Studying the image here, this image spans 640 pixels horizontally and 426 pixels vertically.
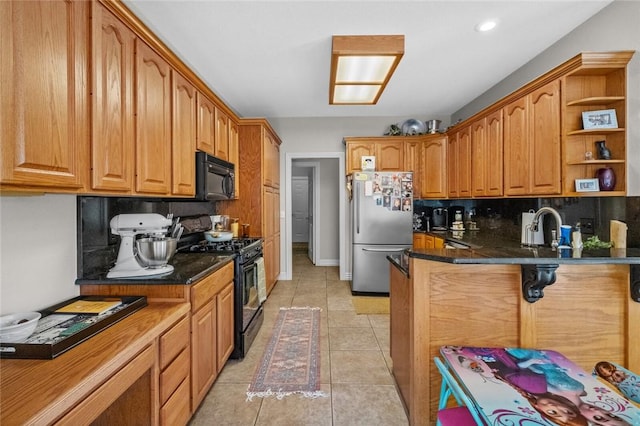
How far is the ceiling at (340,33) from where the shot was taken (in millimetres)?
2014

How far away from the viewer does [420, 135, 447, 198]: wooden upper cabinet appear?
406cm

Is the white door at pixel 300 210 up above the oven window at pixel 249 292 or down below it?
above

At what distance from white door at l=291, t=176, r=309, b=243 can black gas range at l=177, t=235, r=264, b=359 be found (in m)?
5.52

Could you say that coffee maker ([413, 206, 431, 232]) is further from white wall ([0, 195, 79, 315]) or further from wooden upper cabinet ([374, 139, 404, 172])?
white wall ([0, 195, 79, 315])

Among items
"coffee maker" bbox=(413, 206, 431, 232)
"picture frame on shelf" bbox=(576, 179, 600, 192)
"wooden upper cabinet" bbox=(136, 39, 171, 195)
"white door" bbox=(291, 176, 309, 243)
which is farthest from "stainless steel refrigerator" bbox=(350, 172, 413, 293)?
"white door" bbox=(291, 176, 309, 243)

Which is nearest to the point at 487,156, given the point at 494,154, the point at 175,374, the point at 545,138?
the point at 494,154

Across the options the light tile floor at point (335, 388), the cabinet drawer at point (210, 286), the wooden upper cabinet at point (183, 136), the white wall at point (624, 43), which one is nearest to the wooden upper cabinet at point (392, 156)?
the white wall at point (624, 43)

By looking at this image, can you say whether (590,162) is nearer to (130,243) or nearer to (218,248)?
(218,248)

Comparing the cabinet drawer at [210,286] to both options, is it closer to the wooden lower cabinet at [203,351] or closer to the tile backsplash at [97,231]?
the wooden lower cabinet at [203,351]

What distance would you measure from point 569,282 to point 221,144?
3021 millimetres

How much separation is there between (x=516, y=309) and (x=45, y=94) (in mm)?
2364

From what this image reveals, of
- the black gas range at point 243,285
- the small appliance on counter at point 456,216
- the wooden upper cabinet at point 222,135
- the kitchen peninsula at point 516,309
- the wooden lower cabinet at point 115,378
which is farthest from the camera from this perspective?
the small appliance on counter at point 456,216

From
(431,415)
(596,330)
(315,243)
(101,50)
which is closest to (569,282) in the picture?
(596,330)

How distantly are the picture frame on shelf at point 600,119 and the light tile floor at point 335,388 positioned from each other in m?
2.36
